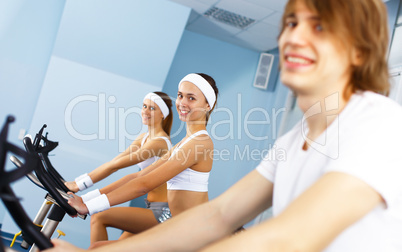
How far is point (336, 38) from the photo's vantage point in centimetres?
78

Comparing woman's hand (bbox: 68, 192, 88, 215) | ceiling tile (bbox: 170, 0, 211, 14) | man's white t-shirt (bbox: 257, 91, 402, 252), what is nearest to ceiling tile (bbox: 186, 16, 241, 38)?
ceiling tile (bbox: 170, 0, 211, 14)

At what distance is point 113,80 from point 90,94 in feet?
1.06

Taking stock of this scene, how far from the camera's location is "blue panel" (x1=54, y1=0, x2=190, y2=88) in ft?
15.8

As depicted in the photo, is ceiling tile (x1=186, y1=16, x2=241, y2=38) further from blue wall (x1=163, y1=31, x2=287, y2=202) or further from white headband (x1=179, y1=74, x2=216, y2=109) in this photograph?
white headband (x1=179, y1=74, x2=216, y2=109)

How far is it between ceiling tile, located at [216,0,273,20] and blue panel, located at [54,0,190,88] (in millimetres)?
558

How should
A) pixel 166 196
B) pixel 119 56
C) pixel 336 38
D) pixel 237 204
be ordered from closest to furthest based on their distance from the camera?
pixel 336 38
pixel 237 204
pixel 166 196
pixel 119 56

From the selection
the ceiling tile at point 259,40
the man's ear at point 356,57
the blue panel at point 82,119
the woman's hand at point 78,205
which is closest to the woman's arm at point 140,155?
the woman's hand at point 78,205

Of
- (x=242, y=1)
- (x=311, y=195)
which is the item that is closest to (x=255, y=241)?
(x=311, y=195)

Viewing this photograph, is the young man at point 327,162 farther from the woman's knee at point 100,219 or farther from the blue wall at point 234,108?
the blue wall at point 234,108

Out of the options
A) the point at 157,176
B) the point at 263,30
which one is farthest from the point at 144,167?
the point at 263,30

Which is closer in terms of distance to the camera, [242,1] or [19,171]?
[19,171]

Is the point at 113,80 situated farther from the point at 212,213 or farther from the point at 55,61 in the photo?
the point at 212,213

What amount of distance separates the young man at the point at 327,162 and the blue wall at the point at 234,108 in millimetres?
5082

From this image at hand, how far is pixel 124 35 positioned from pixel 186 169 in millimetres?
3021
